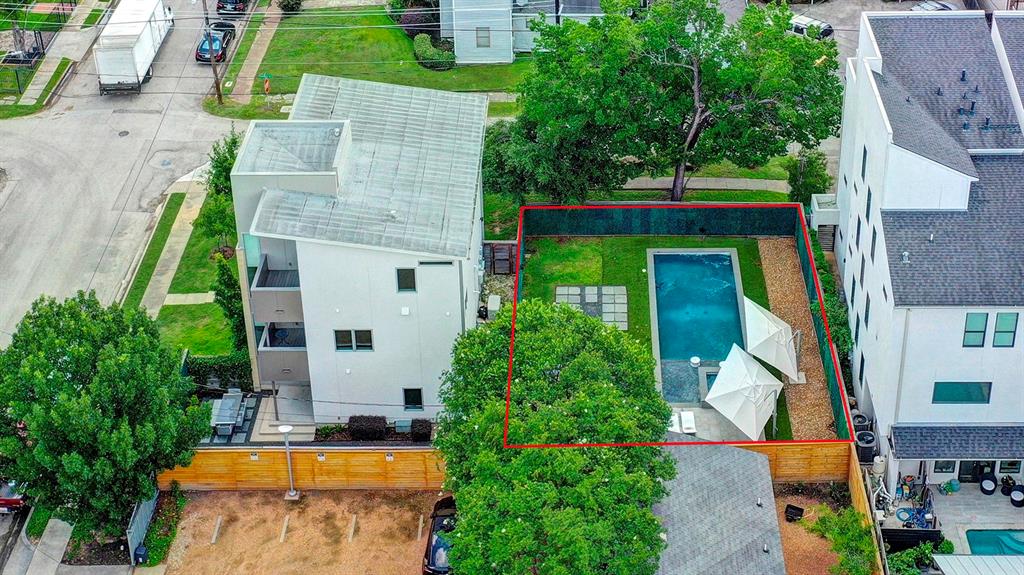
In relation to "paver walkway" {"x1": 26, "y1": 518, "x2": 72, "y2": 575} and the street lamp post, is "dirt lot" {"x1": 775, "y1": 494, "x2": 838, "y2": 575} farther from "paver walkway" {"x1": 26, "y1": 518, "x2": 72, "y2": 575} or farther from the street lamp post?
"paver walkway" {"x1": 26, "y1": 518, "x2": 72, "y2": 575}

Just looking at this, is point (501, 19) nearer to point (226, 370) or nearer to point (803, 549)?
point (226, 370)

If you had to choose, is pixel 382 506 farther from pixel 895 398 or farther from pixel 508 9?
pixel 508 9

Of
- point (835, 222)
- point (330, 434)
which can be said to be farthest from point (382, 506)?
point (835, 222)

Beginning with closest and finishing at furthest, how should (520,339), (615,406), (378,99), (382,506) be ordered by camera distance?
1. (615,406)
2. (520,339)
3. (382,506)
4. (378,99)

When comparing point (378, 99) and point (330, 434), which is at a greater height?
point (378, 99)

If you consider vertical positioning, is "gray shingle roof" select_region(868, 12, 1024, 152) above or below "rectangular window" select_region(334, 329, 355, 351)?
above

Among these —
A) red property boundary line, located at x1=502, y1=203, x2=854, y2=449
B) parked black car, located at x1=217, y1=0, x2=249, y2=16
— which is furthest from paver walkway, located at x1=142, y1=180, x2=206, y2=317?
parked black car, located at x1=217, y1=0, x2=249, y2=16
